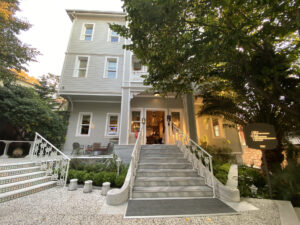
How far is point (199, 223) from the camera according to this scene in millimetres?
2537

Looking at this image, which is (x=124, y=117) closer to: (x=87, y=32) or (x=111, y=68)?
(x=111, y=68)

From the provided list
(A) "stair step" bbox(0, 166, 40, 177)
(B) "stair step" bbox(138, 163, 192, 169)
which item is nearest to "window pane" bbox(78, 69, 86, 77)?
(A) "stair step" bbox(0, 166, 40, 177)

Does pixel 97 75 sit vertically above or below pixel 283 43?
above

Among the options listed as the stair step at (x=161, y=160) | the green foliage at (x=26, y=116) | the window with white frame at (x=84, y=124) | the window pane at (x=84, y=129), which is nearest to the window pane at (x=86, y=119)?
the window with white frame at (x=84, y=124)

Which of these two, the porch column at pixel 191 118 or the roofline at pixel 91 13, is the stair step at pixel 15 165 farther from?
the roofline at pixel 91 13

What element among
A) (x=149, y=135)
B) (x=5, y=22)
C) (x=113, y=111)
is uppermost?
(x=5, y=22)

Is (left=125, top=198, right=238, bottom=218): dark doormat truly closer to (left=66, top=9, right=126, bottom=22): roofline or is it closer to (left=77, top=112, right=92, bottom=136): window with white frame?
(left=77, top=112, right=92, bottom=136): window with white frame

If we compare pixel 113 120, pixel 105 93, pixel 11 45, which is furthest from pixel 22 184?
pixel 11 45

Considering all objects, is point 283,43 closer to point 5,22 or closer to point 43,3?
point 43,3

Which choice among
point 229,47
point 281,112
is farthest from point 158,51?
point 281,112

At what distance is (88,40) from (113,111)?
19.6 feet

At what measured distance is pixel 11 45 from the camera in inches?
291

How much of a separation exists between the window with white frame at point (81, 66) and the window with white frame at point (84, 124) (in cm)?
293

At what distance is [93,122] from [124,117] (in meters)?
2.98
